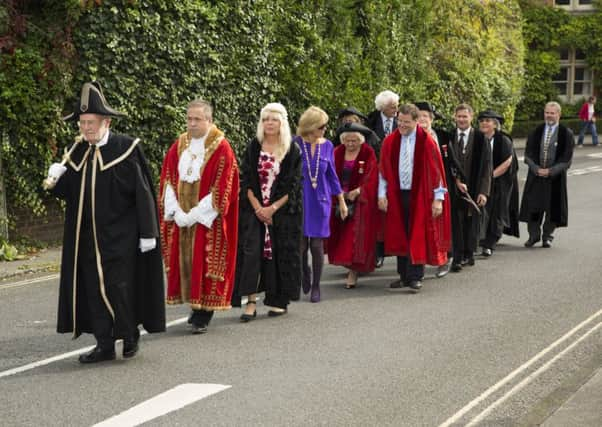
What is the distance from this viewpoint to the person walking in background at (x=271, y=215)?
384 inches

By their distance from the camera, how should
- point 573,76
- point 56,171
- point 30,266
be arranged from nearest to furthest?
point 56,171 → point 30,266 → point 573,76

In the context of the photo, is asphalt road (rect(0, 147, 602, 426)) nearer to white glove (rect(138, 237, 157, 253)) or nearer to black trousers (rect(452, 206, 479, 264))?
white glove (rect(138, 237, 157, 253))

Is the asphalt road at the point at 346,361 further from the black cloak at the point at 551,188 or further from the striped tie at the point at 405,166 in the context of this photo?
the black cloak at the point at 551,188

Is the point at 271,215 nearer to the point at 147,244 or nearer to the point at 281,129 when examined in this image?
the point at 281,129

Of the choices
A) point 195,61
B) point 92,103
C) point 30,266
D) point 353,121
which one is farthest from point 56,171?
point 195,61

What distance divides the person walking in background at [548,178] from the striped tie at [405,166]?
4.04m

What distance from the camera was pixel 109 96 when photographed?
14.7 meters

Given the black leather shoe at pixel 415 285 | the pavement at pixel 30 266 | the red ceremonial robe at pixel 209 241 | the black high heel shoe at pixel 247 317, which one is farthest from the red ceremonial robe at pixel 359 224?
the pavement at pixel 30 266

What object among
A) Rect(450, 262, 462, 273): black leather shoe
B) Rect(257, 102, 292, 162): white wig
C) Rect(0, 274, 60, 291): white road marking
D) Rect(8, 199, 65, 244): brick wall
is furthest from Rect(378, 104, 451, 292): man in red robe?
Rect(8, 199, 65, 244): brick wall

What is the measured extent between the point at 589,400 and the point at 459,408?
0.75 m

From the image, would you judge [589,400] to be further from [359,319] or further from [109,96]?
[109,96]

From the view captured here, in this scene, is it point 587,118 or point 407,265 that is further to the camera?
point 587,118

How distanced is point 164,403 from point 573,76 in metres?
43.5

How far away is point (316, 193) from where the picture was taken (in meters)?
10.9
